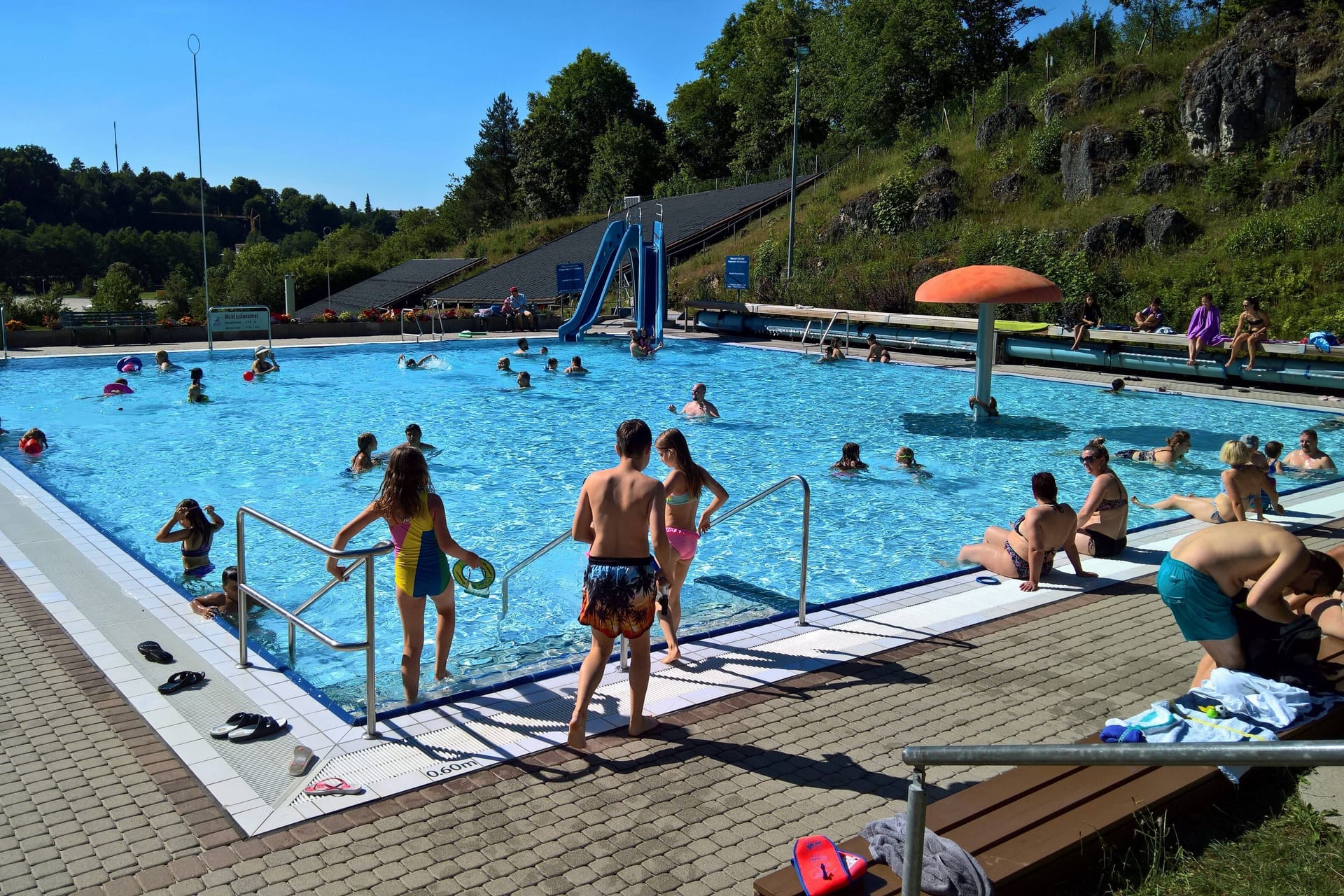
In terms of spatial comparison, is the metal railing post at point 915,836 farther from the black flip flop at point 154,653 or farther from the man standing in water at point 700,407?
the man standing in water at point 700,407

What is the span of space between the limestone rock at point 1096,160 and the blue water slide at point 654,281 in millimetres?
13781

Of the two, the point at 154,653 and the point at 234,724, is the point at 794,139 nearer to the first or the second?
the point at 154,653

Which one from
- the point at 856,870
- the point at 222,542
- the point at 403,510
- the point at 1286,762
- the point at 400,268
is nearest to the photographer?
the point at 1286,762

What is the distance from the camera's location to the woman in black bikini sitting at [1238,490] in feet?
28.6

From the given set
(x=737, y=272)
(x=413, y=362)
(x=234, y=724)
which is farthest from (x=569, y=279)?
(x=234, y=724)

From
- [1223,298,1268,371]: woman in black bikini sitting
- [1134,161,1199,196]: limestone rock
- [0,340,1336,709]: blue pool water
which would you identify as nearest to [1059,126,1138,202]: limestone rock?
[1134,161,1199,196]: limestone rock

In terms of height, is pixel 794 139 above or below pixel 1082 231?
above

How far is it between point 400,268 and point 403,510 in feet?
190

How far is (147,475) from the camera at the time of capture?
505 inches

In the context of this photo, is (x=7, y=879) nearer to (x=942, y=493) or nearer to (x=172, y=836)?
(x=172, y=836)

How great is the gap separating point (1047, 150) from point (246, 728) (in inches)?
1334

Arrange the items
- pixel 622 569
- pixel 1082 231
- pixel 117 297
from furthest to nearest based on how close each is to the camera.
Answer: pixel 117 297
pixel 1082 231
pixel 622 569

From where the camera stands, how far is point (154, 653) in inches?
226

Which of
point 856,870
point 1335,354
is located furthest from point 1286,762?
point 1335,354
